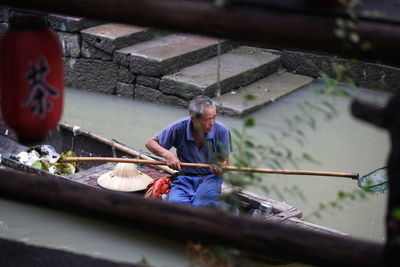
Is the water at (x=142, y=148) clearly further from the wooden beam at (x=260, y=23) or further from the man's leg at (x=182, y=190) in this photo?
the wooden beam at (x=260, y=23)

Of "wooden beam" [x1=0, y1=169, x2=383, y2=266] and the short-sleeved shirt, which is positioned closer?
"wooden beam" [x1=0, y1=169, x2=383, y2=266]

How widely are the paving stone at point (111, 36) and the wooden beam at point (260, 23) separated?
7.92m

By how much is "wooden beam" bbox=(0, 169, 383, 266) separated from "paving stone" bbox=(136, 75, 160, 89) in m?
7.44

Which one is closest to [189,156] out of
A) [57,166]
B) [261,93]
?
[57,166]

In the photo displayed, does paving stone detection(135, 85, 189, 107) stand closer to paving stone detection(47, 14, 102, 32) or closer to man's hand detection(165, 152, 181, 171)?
paving stone detection(47, 14, 102, 32)

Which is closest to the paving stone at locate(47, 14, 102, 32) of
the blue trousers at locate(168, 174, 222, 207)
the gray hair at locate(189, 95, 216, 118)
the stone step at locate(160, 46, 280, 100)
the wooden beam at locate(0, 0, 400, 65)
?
the stone step at locate(160, 46, 280, 100)

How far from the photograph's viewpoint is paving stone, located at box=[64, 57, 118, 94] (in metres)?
10.5

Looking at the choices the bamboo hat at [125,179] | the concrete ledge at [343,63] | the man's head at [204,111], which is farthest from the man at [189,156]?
the concrete ledge at [343,63]

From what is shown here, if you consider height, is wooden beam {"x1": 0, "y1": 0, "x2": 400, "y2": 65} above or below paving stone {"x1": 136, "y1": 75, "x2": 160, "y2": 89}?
above

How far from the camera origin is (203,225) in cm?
240

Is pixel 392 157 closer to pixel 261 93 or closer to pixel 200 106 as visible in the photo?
pixel 200 106

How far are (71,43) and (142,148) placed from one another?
2.66m

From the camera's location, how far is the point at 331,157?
28.7 ft

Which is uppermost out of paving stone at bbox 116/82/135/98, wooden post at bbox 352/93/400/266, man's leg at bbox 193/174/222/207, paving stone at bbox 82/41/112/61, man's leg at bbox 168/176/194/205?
wooden post at bbox 352/93/400/266
